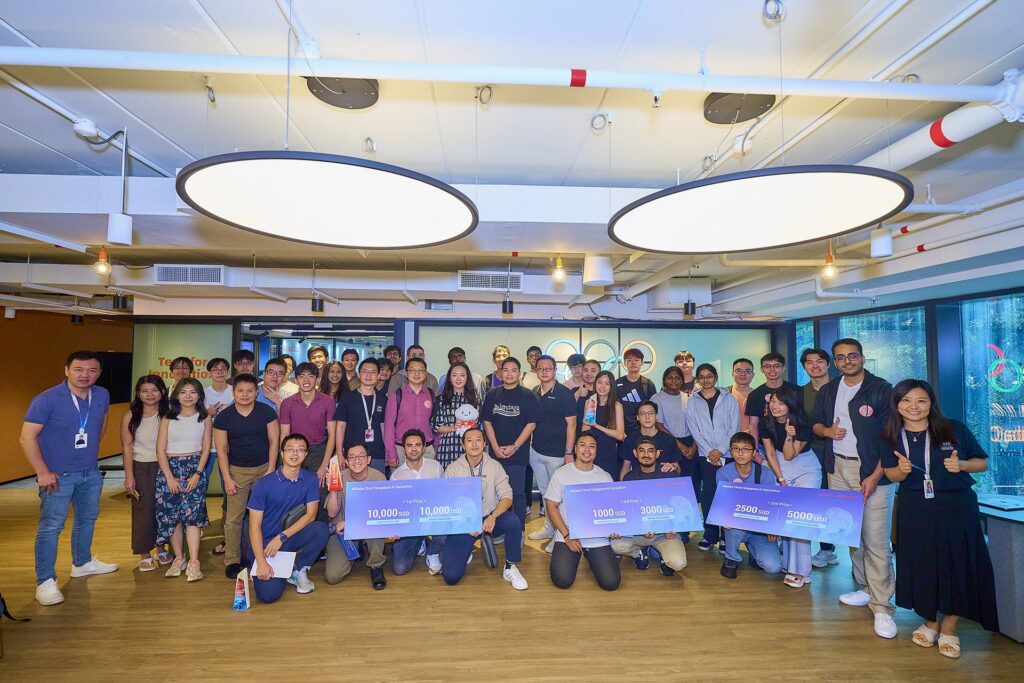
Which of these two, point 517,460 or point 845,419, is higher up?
point 845,419

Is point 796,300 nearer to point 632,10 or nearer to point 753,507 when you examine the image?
point 753,507

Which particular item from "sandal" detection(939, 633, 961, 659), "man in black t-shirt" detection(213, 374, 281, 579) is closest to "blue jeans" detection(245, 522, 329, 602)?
"man in black t-shirt" detection(213, 374, 281, 579)

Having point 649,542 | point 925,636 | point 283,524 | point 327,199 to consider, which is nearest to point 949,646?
point 925,636

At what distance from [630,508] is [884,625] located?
64.1 inches

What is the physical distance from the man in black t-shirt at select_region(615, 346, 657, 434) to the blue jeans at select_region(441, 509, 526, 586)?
149cm

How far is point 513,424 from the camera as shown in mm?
4254

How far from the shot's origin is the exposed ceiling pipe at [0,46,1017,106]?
202 centimetres

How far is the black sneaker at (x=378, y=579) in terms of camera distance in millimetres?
3586

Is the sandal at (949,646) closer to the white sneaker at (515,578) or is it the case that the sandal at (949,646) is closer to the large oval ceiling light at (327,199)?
the white sneaker at (515,578)

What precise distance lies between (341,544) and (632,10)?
12.8 feet

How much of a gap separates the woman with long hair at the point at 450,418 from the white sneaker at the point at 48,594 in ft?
9.09

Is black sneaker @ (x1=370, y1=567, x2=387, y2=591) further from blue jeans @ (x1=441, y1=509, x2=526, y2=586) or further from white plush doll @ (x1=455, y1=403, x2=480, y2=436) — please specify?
white plush doll @ (x1=455, y1=403, x2=480, y2=436)

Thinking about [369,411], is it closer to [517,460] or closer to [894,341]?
[517,460]

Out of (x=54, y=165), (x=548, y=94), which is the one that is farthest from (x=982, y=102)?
(x=54, y=165)
